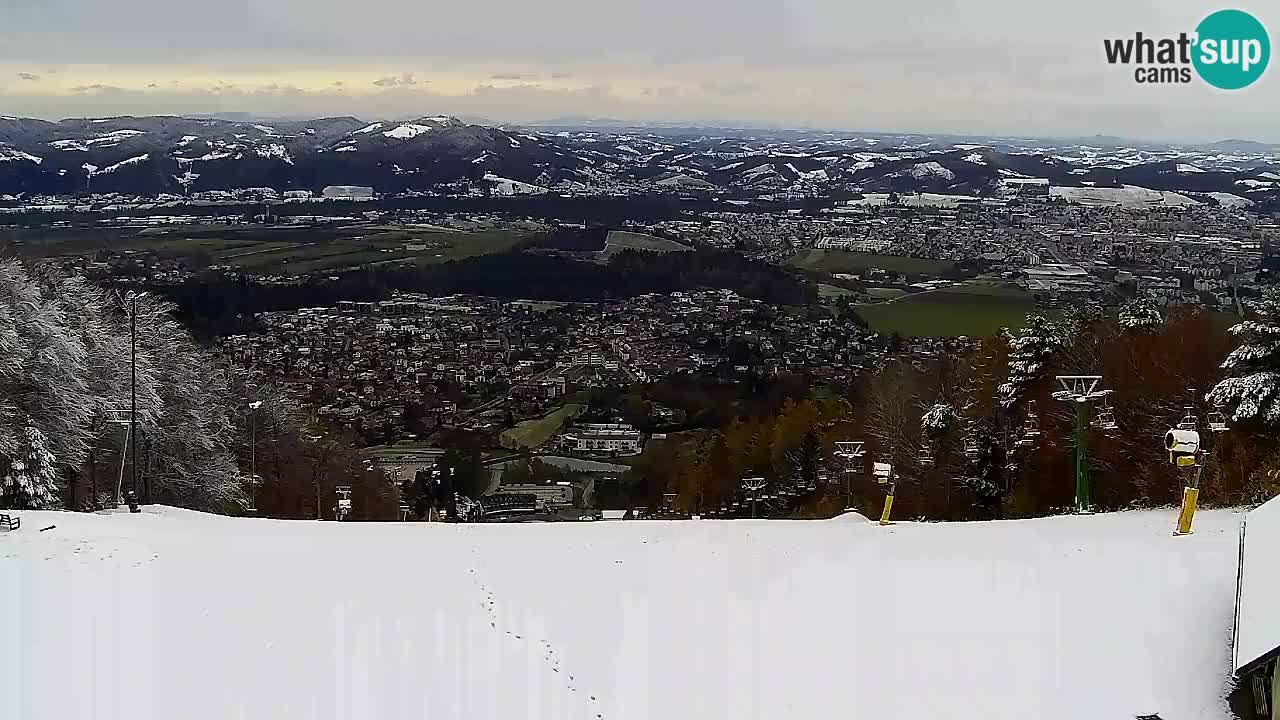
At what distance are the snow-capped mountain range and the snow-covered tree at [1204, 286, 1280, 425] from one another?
7137cm

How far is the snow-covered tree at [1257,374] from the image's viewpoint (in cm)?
2095

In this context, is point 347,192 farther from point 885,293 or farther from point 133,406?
point 133,406

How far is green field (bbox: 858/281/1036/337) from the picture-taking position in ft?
201

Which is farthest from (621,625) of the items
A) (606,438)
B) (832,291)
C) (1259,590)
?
(832,291)

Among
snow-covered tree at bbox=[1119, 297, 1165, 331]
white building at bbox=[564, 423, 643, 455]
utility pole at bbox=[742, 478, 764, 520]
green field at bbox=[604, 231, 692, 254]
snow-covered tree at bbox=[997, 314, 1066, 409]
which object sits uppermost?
green field at bbox=[604, 231, 692, 254]

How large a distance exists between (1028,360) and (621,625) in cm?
2209

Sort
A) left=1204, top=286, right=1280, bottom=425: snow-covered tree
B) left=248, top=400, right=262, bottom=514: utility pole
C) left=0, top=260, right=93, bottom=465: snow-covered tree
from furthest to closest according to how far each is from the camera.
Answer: left=248, top=400, right=262, bottom=514: utility pole, left=0, top=260, right=93, bottom=465: snow-covered tree, left=1204, top=286, right=1280, bottom=425: snow-covered tree

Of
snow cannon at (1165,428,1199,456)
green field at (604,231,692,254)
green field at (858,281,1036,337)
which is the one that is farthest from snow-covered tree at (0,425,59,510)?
green field at (604,231,692,254)

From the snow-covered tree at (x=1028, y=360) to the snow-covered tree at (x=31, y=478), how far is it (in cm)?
2427

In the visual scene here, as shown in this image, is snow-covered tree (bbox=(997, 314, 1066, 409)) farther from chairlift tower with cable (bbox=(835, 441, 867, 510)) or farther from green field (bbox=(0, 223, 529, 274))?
green field (bbox=(0, 223, 529, 274))

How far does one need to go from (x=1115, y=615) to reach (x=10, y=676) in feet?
38.8

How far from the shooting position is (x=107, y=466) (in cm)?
3044

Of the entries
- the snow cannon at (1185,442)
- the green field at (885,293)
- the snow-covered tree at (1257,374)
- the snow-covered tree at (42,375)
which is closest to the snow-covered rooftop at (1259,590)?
the snow cannon at (1185,442)

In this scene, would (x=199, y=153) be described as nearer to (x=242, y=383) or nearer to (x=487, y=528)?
(x=242, y=383)
